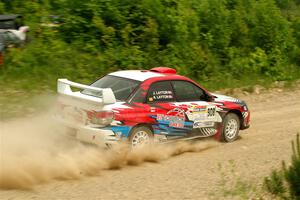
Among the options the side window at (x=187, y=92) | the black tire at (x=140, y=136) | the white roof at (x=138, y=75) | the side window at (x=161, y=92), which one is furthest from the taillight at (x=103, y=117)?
the side window at (x=187, y=92)

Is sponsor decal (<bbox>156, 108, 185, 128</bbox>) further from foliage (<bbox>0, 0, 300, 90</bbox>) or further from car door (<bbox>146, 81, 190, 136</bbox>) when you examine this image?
foliage (<bbox>0, 0, 300, 90</bbox>)

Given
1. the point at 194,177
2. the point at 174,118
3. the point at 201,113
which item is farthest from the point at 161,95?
the point at 194,177

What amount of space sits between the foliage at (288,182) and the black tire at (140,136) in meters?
2.98

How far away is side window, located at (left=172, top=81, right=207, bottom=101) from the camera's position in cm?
Result: 1132

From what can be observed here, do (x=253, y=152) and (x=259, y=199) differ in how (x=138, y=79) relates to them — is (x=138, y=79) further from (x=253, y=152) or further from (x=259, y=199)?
(x=259, y=199)

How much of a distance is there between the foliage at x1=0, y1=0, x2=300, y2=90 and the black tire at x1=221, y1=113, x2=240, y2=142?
5820 mm

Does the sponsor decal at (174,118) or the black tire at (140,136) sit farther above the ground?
the sponsor decal at (174,118)

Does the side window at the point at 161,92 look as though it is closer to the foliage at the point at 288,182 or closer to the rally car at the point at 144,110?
the rally car at the point at 144,110

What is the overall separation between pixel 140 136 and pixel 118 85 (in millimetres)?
1149

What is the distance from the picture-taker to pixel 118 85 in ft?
35.6

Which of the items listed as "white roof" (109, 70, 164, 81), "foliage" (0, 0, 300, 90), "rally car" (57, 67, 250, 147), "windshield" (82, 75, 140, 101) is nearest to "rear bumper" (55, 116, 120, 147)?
"rally car" (57, 67, 250, 147)

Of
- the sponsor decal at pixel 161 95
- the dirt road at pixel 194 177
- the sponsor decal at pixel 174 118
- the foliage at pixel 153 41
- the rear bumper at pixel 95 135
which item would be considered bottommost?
the dirt road at pixel 194 177

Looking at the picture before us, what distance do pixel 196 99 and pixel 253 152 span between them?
157cm

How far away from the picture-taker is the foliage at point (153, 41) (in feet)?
56.4
